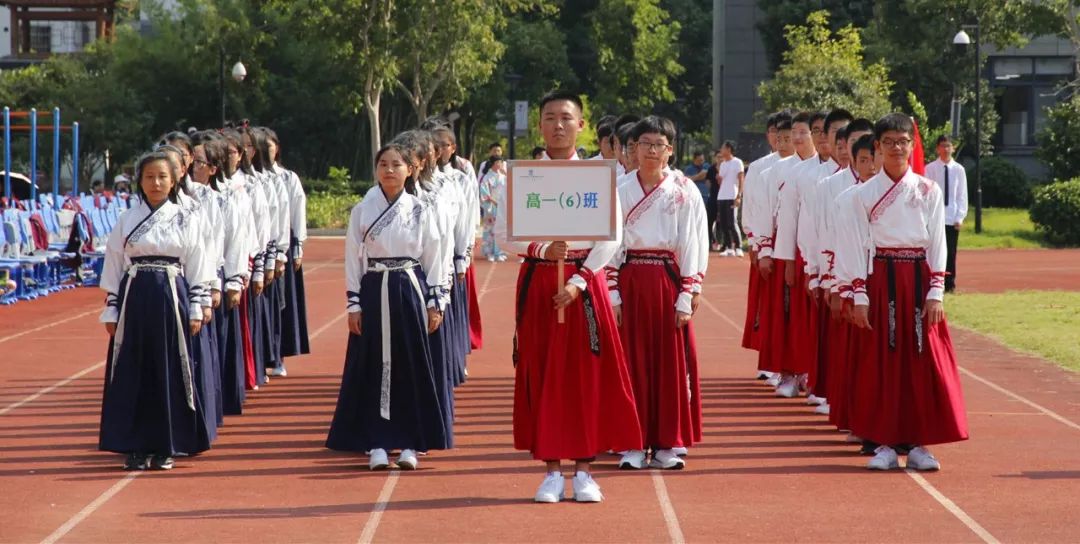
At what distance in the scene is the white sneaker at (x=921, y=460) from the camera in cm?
927

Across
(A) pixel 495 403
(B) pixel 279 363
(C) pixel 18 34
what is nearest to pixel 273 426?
(A) pixel 495 403

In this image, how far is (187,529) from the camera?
305 inches

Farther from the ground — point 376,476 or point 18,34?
point 18,34

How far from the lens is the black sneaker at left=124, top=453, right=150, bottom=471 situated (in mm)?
9438

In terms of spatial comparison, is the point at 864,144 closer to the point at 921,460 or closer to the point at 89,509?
the point at 921,460

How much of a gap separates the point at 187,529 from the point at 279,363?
583 centimetres

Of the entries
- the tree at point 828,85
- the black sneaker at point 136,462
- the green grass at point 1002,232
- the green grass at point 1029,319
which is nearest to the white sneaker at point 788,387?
the green grass at point 1029,319

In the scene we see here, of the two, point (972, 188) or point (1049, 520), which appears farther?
point (972, 188)

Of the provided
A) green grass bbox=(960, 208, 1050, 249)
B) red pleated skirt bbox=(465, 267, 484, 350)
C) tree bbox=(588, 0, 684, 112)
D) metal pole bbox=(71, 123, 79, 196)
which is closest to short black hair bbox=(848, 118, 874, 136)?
red pleated skirt bbox=(465, 267, 484, 350)

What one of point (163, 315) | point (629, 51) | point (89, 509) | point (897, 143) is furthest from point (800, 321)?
point (629, 51)

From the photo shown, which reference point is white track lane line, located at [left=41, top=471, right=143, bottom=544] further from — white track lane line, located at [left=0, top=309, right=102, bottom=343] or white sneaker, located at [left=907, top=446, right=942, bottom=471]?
white track lane line, located at [left=0, top=309, right=102, bottom=343]

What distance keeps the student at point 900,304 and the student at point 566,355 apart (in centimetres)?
159

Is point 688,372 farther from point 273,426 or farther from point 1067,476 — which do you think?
point 273,426

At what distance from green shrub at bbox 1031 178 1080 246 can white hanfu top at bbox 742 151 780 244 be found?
1990 centimetres
